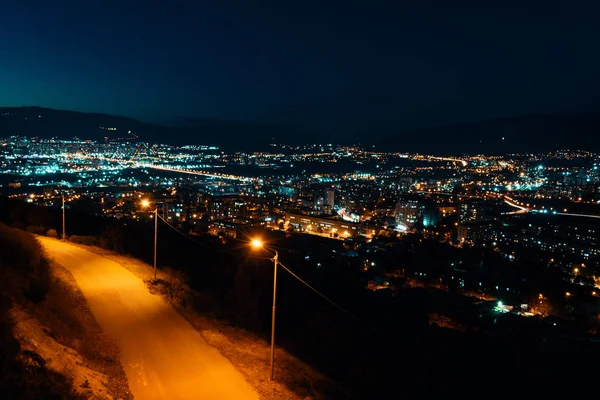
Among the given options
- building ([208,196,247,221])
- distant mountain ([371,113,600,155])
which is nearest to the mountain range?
distant mountain ([371,113,600,155])

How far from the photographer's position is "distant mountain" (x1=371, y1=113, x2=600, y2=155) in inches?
3044

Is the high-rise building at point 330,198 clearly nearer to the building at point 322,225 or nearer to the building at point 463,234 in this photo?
the building at point 322,225

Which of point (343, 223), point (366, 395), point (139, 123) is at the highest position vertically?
point (139, 123)

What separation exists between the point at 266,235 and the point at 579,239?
65.4 ft

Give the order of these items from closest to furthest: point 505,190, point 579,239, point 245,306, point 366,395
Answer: point 366,395 < point 245,306 < point 579,239 < point 505,190

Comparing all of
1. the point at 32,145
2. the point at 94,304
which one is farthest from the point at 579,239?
the point at 32,145

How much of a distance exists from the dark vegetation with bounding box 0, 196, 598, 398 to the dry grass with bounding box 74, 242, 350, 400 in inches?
15.6

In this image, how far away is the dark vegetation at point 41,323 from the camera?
3961 mm

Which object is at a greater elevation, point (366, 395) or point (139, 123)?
point (139, 123)

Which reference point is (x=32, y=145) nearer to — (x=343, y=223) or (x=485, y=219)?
(x=343, y=223)

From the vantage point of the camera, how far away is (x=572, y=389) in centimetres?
976

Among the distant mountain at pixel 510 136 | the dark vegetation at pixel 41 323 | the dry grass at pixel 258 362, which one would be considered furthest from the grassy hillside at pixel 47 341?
the distant mountain at pixel 510 136

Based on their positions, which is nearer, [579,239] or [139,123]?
[579,239]

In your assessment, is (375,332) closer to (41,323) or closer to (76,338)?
(76,338)
